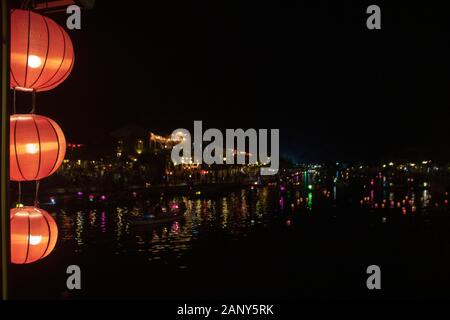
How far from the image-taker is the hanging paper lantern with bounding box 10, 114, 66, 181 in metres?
3.56

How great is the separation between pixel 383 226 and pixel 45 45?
84.3 feet

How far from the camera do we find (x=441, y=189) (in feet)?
153

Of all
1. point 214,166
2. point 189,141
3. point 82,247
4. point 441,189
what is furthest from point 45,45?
point 214,166

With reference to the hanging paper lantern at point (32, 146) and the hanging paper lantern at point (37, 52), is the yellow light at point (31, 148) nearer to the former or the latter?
the hanging paper lantern at point (32, 146)

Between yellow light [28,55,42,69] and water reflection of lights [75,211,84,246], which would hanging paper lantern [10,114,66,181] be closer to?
yellow light [28,55,42,69]

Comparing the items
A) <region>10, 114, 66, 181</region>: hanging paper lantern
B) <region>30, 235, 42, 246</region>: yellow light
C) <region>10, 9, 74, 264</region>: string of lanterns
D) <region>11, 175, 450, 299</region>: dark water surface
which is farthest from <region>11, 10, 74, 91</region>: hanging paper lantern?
<region>11, 175, 450, 299</region>: dark water surface

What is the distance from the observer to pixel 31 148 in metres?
3.60

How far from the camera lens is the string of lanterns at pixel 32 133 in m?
3.59

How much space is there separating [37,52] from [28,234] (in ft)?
5.07

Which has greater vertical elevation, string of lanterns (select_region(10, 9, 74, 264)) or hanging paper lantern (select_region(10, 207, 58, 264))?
string of lanterns (select_region(10, 9, 74, 264))

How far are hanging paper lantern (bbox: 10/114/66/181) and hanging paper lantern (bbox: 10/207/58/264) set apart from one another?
30 centimetres

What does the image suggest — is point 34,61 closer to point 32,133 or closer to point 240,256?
point 32,133

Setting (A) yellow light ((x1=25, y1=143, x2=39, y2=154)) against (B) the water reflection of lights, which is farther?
(B) the water reflection of lights

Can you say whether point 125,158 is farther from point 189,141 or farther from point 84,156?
point 189,141
